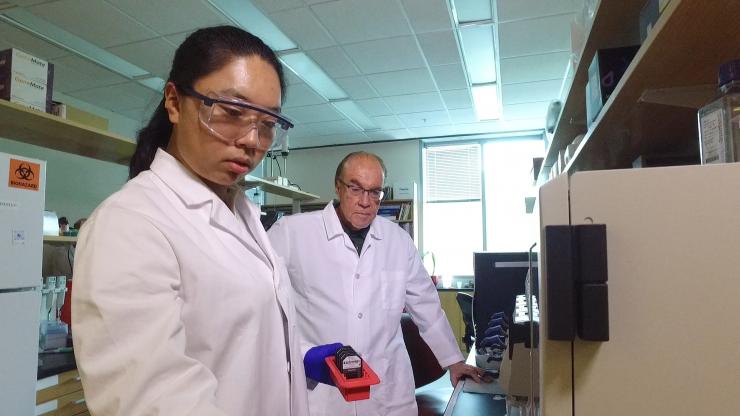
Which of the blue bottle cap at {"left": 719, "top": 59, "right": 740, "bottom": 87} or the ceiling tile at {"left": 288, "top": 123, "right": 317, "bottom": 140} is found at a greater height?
the ceiling tile at {"left": 288, "top": 123, "right": 317, "bottom": 140}

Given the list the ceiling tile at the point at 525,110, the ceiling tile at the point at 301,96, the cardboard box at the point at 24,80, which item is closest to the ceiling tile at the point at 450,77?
the ceiling tile at the point at 525,110

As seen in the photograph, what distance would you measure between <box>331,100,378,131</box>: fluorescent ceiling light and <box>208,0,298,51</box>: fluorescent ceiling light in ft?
4.09

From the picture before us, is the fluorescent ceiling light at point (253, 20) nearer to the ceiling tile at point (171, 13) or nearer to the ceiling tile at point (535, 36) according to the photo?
the ceiling tile at point (171, 13)

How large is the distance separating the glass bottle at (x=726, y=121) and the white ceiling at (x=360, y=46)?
192 cm

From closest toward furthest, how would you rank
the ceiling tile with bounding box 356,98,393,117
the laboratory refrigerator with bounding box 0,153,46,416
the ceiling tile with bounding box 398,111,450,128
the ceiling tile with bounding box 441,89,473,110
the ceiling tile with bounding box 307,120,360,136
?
the laboratory refrigerator with bounding box 0,153,46,416
the ceiling tile with bounding box 441,89,473,110
the ceiling tile with bounding box 356,98,393,117
the ceiling tile with bounding box 398,111,450,128
the ceiling tile with bounding box 307,120,360,136

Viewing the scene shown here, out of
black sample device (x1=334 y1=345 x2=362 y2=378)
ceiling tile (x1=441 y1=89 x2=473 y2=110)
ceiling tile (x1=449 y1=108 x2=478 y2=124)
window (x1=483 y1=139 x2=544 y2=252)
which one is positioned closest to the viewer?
black sample device (x1=334 y1=345 x2=362 y2=378)

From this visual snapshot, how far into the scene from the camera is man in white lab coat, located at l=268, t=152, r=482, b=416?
5.55 feet

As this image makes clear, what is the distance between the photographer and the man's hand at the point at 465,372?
152cm

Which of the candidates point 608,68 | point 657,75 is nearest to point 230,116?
point 657,75

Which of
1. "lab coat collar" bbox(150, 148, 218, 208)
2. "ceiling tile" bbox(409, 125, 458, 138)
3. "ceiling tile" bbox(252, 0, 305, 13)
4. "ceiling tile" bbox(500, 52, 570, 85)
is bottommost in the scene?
"lab coat collar" bbox(150, 148, 218, 208)

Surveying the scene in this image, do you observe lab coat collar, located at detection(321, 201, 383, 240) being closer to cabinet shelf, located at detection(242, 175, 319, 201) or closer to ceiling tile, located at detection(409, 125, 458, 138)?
cabinet shelf, located at detection(242, 175, 319, 201)

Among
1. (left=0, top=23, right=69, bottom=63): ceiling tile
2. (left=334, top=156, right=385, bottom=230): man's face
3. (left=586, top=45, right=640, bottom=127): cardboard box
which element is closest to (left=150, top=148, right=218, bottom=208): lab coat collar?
(left=586, top=45, right=640, bottom=127): cardboard box

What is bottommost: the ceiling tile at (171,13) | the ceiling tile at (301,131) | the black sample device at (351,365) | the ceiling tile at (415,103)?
the black sample device at (351,365)

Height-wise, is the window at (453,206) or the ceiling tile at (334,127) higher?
the ceiling tile at (334,127)
